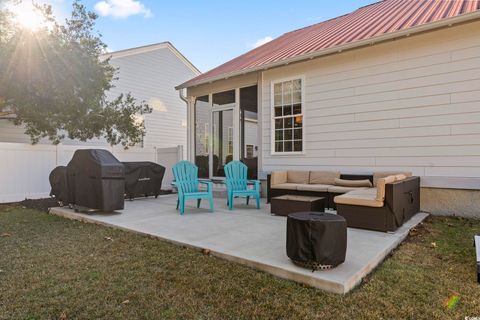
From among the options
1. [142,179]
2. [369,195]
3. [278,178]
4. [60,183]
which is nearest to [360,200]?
[369,195]

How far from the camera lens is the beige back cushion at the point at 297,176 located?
6.43 m

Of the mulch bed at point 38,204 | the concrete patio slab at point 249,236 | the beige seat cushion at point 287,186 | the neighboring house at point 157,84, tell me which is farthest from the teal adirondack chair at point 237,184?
the neighboring house at point 157,84

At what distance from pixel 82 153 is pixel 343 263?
16.2ft

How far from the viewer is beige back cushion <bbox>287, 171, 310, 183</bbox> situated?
643 centimetres

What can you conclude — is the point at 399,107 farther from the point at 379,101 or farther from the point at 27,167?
the point at 27,167

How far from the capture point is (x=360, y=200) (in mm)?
4215

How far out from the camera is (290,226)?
285cm

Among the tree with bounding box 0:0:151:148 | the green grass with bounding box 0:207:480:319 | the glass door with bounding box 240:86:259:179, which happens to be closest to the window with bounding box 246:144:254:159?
the glass door with bounding box 240:86:259:179

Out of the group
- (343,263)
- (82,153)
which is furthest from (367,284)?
(82,153)

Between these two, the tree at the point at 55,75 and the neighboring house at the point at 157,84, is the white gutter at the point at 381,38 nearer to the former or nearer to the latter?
the tree at the point at 55,75

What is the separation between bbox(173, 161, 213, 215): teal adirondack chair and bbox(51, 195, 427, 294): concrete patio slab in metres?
0.28

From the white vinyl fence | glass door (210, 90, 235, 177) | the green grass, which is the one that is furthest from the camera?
glass door (210, 90, 235, 177)

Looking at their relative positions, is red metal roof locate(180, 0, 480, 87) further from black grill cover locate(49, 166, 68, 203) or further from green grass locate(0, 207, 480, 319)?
black grill cover locate(49, 166, 68, 203)

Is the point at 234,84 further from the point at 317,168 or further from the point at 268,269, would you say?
the point at 268,269
